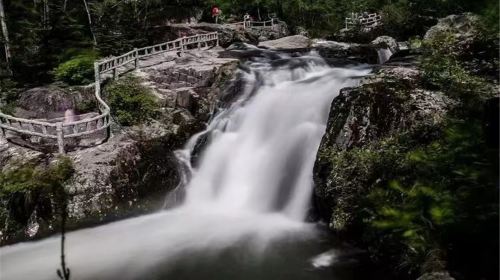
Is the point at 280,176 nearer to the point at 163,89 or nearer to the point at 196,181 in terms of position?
the point at 196,181

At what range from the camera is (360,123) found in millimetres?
10078

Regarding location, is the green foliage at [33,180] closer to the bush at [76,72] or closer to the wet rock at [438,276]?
the bush at [76,72]

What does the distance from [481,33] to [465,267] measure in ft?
22.7

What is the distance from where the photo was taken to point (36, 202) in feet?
35.7

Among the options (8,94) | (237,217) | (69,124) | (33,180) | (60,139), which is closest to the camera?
(33,180)

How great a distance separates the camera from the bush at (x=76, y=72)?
1742 cm

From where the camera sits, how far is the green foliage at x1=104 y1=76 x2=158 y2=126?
1384 centimetres

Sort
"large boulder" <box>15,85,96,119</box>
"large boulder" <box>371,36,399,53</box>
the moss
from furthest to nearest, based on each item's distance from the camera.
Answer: "large boulder" <box>371,36,399,53</box>, "large boulder" <box>15,85,96,119</box>, the moss

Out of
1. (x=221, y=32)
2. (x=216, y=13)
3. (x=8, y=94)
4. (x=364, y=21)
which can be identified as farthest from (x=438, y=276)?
(x=216, y=13)

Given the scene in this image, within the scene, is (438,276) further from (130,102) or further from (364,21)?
(364,21)

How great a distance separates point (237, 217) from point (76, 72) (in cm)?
1032

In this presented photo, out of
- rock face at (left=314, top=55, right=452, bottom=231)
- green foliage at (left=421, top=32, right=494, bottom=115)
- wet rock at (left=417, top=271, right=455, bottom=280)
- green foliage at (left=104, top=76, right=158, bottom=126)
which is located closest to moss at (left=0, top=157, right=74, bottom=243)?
green foliage at (left=104, top=76, right=158, bottom=126)

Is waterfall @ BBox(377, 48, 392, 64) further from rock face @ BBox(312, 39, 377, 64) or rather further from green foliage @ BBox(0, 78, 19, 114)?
green foliage @ BBox(0, 78, 19, 114)

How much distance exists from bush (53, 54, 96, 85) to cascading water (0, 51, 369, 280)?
6367 millimetres
